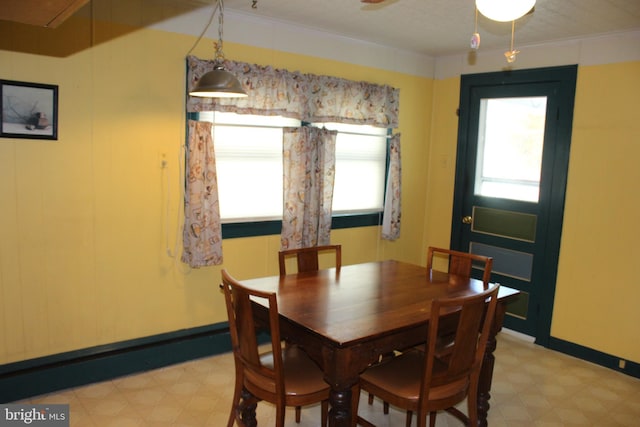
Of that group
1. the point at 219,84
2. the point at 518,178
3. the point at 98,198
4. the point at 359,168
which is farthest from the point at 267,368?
the point at 518,178

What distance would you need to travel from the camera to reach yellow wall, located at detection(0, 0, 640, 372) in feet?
9.52

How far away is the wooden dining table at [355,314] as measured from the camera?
2062 millimetres

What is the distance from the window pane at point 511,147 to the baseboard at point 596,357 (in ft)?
3.98

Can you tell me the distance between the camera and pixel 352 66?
427 cm

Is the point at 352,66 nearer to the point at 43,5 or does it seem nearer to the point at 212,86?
the point at 212,86

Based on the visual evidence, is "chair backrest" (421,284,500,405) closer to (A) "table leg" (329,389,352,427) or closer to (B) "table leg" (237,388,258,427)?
(A) "table leg" (329,389,352,427)

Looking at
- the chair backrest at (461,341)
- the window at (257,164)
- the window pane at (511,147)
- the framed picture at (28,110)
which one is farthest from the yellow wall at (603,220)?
the framed picture at (28,110)

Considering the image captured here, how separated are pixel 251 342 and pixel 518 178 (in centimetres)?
306

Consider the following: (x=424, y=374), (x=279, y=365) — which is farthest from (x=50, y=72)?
(x=424, y=374)

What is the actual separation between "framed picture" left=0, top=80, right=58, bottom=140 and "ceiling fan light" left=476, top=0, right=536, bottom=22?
2.42 meters

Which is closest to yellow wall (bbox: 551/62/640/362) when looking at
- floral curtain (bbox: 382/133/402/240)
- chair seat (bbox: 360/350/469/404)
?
floral curtain (bbox: 382/133/402/240)

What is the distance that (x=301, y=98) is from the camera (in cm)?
385

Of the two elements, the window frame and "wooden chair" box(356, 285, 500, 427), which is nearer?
"wooden chair" box(356, 285, 500, 427)

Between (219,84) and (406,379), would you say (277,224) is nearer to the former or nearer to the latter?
(219,84)
